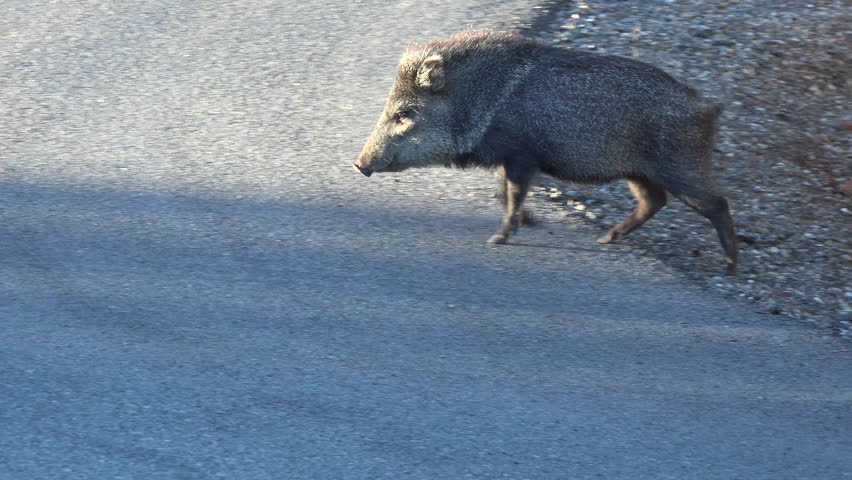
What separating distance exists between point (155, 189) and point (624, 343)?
3057 mm

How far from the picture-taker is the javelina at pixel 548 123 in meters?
5.76

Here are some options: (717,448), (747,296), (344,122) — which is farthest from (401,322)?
(344,122)

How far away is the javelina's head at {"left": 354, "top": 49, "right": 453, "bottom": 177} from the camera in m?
6.04

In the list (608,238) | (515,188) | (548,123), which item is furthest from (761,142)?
(515,188)

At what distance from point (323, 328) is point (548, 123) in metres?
1.80

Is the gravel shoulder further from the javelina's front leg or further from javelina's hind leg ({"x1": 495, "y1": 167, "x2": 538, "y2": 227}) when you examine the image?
the javelina's front leg

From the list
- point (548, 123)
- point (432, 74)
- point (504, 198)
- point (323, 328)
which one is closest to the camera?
point (323, 328)

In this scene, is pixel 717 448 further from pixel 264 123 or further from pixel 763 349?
pixel 264 123

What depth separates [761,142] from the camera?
24.5 ft

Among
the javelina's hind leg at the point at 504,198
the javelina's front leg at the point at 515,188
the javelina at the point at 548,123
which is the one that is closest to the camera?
the javelina at the point at 548,123

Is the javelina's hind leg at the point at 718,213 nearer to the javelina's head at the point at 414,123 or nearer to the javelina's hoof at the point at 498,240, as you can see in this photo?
the javelina's hoof at the point at 498,240

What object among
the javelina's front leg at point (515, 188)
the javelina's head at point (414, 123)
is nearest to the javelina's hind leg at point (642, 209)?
the javelina's front leg at point (515, 188)

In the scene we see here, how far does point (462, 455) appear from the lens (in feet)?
13.6

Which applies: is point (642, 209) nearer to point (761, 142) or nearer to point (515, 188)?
point (515, 188)
